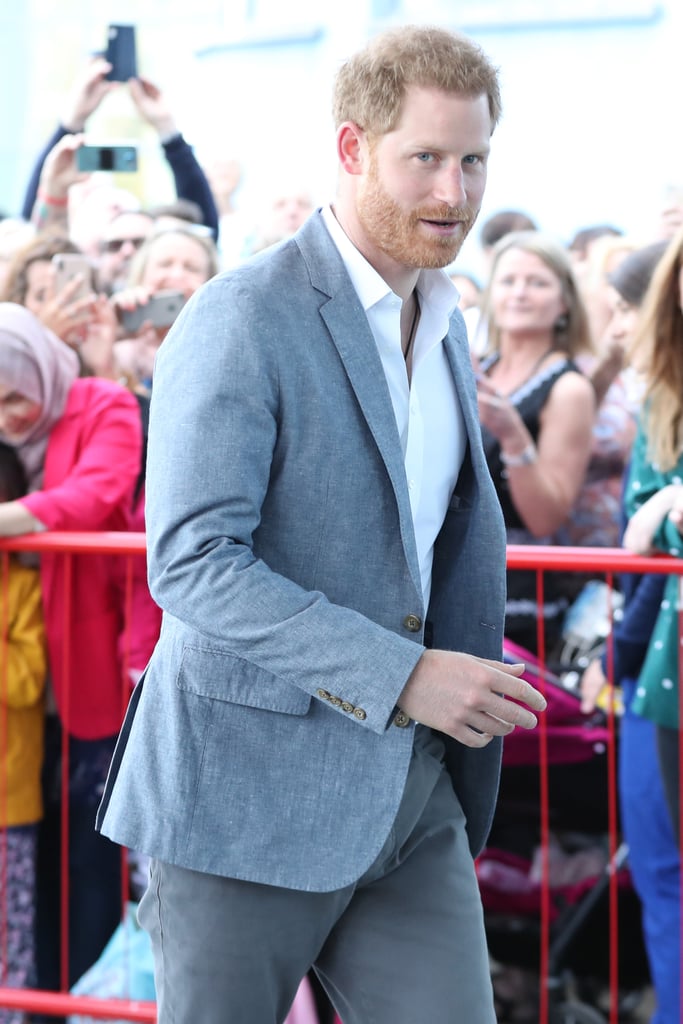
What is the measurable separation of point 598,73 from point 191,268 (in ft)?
14.8

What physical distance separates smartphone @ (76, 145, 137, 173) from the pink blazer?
1027 millimetres

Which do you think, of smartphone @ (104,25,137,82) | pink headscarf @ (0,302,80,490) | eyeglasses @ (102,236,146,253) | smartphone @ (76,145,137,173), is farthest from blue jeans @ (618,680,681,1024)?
smartphone @ (104,25,137,82)

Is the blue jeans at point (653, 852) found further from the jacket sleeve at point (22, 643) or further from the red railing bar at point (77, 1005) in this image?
the jacket sleeve at point (22, 643)

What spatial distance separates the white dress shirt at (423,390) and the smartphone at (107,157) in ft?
7.85

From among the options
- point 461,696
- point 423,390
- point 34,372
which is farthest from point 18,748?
point 461,696

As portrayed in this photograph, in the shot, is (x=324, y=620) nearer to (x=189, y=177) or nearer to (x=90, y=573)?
(x=90, y=573)

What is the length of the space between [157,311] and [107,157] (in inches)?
23.3

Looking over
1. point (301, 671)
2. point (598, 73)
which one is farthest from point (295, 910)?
point (598, 73)

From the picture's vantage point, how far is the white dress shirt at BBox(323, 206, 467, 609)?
1.68 m

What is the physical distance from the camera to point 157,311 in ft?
12.2

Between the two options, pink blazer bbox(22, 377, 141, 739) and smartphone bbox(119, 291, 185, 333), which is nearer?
pink blazer bbox(22, 377, 141, 739)

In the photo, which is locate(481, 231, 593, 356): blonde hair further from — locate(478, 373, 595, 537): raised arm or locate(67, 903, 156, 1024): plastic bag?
locate(67, 903, 156, 1024): plastic bag

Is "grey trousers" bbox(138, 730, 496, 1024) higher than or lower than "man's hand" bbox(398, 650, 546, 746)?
lower

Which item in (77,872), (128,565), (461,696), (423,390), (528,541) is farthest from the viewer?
(528,541)
